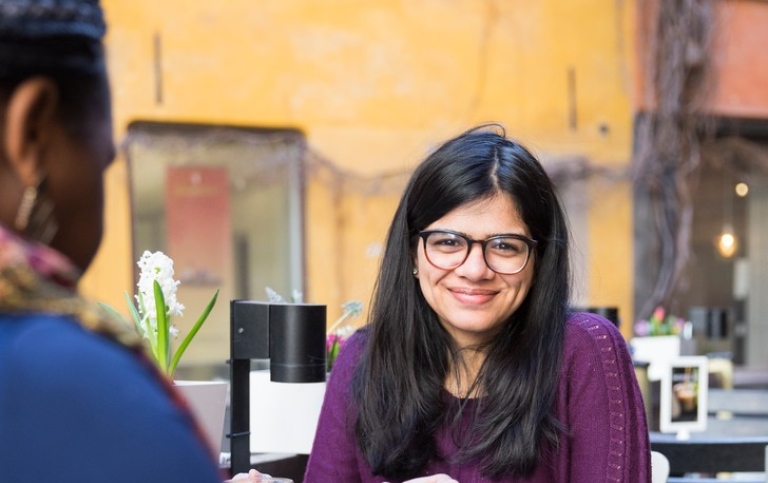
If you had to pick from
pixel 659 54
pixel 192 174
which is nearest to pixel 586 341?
pixel 192 174

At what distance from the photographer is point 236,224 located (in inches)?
316

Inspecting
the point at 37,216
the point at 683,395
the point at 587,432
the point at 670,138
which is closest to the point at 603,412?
the point at 587,432

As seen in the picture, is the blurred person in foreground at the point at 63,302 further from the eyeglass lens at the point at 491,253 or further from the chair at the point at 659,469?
the chair at the point at 659,469

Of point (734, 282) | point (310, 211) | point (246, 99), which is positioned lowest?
point (734, 282)

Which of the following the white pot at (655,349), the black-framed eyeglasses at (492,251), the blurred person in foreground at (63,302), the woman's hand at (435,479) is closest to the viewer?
the blurred person in foreground at (63,302)

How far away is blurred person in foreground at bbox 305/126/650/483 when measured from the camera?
207cm

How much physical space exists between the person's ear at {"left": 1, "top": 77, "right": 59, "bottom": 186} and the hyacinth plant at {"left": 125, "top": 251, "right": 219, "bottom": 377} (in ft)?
5.33

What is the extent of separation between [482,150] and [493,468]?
0.60 metres

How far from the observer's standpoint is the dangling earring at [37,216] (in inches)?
30.5

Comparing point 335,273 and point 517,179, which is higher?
point 517,179

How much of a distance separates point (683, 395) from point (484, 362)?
2.63 metres

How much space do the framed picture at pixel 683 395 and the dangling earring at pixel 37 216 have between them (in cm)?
396

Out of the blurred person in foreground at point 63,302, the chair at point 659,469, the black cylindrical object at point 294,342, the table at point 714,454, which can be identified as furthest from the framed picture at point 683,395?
the blurred person in foreground at point 63,302

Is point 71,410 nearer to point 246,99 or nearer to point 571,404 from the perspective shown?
point 571,404
